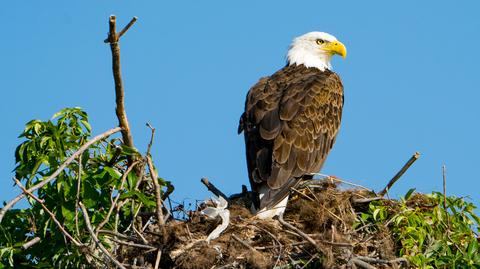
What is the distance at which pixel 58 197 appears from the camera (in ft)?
23.7

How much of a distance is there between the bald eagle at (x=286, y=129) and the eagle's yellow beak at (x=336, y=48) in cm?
60

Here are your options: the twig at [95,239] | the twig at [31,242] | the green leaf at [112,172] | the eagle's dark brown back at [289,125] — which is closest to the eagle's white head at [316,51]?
the eagle's dark brown back at [289,125]

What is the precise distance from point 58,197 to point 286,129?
8.87 ft

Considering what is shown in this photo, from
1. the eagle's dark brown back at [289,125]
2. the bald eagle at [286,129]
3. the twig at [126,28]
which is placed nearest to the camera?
the twig at [126,28]

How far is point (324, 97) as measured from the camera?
382 inches

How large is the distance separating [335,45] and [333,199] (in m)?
3.09

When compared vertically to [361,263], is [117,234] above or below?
above

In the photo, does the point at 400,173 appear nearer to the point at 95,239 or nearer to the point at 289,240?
the point at 289,240

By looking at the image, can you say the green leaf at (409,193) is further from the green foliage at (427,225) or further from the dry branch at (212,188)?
the dry branch at (212,188)

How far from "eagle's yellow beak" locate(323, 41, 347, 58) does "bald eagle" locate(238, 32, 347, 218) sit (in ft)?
1.95

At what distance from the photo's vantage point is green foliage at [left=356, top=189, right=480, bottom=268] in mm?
7484

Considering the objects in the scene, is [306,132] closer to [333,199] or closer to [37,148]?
[333,199]

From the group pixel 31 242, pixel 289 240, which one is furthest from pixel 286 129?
pixel 31 242

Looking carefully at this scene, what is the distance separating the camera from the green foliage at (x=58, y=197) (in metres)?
7.17
